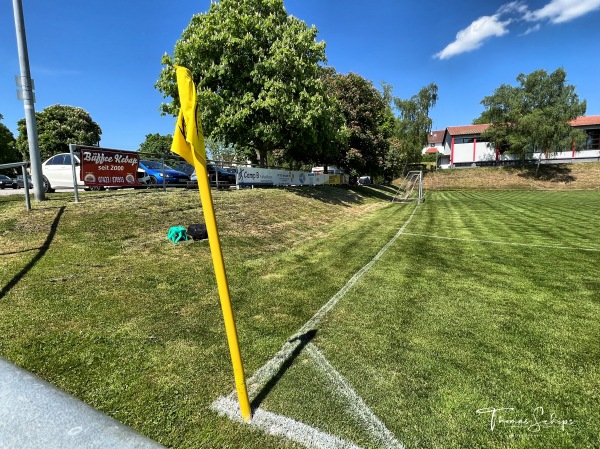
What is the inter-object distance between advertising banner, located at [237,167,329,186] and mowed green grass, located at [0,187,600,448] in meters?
10.1

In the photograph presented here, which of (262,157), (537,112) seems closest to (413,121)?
(537,112)

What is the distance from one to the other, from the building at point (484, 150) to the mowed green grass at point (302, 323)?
57002 mm

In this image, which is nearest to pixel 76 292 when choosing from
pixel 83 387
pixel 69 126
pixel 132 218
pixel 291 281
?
pixel 83 387

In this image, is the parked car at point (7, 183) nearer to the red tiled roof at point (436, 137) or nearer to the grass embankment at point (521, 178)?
the grass embankment at point (521, 178)

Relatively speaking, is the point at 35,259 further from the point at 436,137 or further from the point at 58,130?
the point at 436,137

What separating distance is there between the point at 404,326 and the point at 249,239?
5382 millimetres

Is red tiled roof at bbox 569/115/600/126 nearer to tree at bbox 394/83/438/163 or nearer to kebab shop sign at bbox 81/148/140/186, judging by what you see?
tree at bbox 394/83/438/163

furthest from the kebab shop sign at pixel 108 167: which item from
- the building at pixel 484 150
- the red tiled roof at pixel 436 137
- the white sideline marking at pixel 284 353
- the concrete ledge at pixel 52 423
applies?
the red tiled roof at pixel 436 137

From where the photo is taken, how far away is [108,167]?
10.6 m

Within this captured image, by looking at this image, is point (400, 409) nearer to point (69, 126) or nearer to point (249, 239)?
point (249, 239)

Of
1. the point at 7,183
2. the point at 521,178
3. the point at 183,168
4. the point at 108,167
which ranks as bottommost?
the point at 521,178

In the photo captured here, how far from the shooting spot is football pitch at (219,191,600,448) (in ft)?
7.93

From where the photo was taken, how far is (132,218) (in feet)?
27.4

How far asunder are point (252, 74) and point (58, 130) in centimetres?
4317
